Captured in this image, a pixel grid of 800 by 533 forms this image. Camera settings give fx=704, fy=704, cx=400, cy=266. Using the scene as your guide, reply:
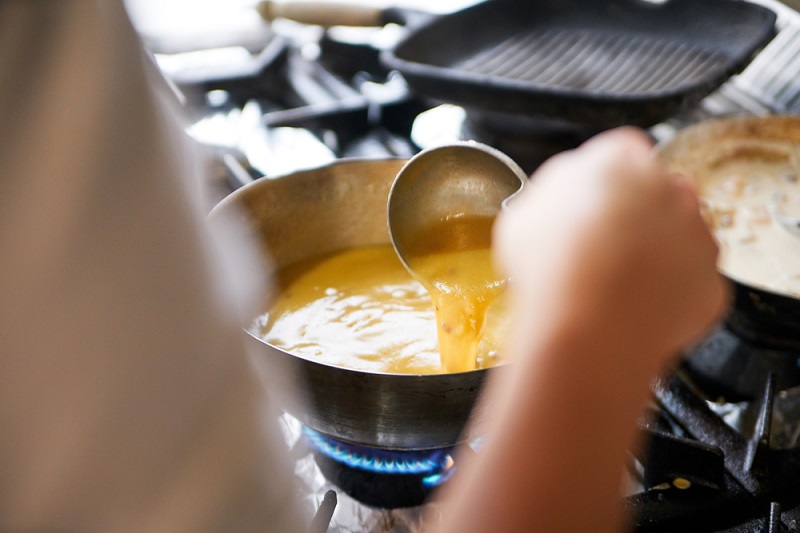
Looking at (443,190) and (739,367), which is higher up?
(443,190)

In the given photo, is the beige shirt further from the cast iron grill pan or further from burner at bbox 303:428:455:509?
the cast iron grill pan

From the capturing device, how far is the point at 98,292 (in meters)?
0.34

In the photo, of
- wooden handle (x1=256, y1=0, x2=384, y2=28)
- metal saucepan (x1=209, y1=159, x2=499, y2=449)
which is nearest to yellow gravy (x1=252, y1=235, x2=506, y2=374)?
metal saucepan (x1=209, y1=159, x2=499, y2=449)

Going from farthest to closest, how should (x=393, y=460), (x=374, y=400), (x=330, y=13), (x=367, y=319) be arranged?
(x=330, y=13)
(x=367, y=319)
(x=393, y=460)
(x=374, y=400)

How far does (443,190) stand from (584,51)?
0.72 meters

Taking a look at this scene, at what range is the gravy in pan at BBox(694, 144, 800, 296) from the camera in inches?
37.4

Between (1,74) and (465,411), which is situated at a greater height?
(1,74)

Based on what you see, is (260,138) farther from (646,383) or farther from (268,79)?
(646,383)

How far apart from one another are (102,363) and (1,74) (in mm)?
141

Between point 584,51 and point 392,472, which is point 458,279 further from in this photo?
point 584,51

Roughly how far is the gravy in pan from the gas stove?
0.11m

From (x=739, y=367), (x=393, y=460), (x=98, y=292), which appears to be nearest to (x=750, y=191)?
(x=739, y=367)

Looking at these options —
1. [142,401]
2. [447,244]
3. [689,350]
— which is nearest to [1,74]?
[142,401]

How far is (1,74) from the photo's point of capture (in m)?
0.31
